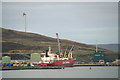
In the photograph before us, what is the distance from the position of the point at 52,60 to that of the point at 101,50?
1617 cm

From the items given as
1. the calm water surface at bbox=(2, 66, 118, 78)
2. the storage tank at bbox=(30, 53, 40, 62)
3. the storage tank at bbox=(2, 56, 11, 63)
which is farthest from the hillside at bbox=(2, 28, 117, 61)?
the calm water surface at bbox=(2, 66, 118, 78)

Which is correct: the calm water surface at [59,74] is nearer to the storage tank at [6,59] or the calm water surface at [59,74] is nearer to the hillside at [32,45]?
the storage tank at [6,59]

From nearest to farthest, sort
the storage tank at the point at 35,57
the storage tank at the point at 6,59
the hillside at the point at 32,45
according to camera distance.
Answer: the storage tank at the point at 6,59 < the storage tank at the point at 35,57 < the hillside at the point at 32,45

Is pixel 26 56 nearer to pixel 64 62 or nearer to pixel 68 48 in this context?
pixel 68 48

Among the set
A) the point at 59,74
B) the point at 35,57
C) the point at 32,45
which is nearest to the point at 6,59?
the point at 35,57

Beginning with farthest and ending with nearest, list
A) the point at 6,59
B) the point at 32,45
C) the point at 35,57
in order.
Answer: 1. the point at 32,45
2. the point at 35,57
3. the point at 6,59

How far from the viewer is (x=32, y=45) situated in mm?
63969

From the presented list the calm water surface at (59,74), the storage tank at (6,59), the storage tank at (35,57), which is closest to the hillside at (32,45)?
the storage tank at (35,57)

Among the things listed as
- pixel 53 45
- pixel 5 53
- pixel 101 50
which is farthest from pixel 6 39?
pixel 101 50

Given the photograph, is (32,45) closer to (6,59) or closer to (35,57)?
(35,57)

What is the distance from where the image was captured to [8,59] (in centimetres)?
5709

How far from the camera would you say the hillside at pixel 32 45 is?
6169 cm

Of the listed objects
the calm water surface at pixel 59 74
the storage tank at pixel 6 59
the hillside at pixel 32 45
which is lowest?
the calm water surface at pixel 59 74

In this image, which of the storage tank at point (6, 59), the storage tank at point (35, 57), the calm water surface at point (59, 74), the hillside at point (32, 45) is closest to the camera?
the calm water surface at point (59, 74)
